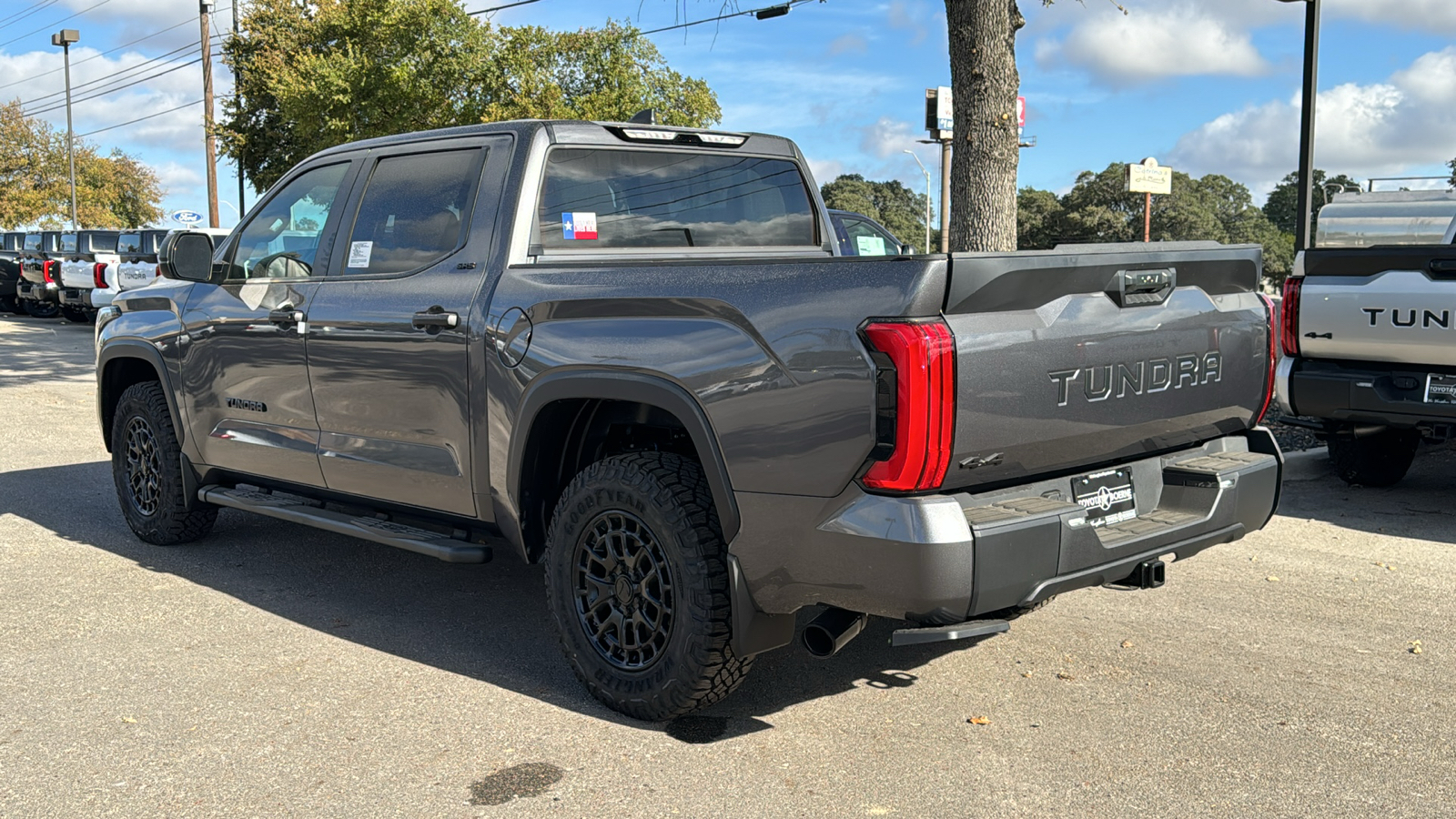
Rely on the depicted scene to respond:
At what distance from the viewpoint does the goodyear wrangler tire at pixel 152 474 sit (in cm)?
623

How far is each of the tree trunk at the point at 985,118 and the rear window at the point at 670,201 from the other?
4.54m

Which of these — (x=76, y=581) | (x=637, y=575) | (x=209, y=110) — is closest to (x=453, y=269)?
(x=637, y=575)

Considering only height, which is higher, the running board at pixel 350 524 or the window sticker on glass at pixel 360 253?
the window sticker on glass at pixel 360 253

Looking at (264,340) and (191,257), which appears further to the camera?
(191,257)

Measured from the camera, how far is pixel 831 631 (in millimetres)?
3639

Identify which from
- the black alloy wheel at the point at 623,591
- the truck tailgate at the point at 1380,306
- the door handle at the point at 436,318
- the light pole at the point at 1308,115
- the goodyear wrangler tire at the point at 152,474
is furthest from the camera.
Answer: the light pole at the point at 1308,115

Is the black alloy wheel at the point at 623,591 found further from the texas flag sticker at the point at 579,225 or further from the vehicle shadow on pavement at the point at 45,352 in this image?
the vehicle shadow on pavement at the point at 45,352

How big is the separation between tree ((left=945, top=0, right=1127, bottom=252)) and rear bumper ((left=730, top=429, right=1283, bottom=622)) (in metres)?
6.35

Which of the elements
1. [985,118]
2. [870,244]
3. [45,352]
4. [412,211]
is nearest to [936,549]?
[412,211]

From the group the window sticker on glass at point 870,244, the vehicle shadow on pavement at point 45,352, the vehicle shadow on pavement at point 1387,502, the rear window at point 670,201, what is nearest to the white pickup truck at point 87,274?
the vehicle shadow on pavement at point 45,352

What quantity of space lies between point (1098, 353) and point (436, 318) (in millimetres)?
2341

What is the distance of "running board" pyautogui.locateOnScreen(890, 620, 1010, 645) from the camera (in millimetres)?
3436

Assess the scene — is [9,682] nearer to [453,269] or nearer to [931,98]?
[453,269]

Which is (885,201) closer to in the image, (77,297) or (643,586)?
(77,297)
